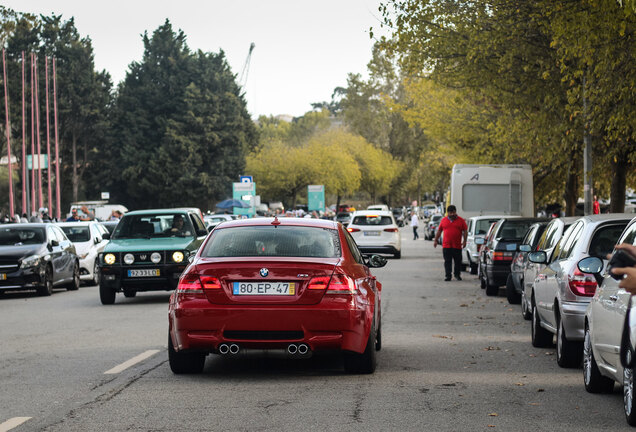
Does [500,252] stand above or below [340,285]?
below

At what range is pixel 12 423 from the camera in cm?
729

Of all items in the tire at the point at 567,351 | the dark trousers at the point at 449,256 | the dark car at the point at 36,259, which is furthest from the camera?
the dark trousers at the point at 449,256

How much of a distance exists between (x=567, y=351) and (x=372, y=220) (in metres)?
28.2

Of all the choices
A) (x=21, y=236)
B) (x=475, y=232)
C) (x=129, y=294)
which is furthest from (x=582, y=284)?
(x=475, y=232)

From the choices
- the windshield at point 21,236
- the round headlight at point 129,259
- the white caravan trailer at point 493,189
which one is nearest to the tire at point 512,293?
the round headlight at point 129,259

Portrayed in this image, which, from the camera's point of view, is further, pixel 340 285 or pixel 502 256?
pixel 502 256

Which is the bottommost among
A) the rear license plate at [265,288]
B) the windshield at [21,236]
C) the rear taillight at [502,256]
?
the rear taillight at [502,256]

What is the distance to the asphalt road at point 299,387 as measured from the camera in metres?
7.29

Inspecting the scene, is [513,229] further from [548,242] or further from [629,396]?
[629,396]

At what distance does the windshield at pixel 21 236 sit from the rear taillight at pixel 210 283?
15.4 m

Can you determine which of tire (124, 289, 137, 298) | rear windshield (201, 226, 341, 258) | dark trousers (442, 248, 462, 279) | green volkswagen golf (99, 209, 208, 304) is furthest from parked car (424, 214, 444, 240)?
rear windshield (201, 226, 341, 258)

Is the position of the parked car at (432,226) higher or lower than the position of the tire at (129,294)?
lower

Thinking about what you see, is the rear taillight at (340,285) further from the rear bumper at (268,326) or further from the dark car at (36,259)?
the dark car at (36,259)

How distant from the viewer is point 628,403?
688 centimetres
